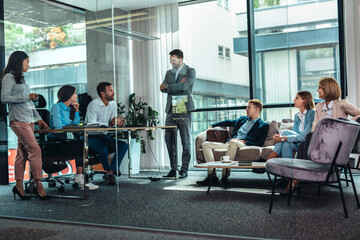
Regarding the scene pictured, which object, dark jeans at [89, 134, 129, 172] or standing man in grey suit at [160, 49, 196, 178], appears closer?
dark jeans at [89, 134, 129, 172]

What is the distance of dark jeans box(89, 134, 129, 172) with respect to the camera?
3285 millimetres

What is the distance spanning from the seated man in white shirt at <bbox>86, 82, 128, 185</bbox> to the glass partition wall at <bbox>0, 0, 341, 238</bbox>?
42 mm

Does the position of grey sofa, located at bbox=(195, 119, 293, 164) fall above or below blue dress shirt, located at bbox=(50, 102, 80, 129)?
below

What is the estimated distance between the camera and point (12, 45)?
13.4 feet

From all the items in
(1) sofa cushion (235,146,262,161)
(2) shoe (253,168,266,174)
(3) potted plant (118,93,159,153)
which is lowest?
(2) shoe (253,168,266,174)

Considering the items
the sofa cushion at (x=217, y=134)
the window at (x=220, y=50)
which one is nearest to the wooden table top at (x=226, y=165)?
the sofa cushion at (x=217, y=134)

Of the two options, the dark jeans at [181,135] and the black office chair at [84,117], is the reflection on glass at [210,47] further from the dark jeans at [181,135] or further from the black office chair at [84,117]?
the black office chair at [84,117]

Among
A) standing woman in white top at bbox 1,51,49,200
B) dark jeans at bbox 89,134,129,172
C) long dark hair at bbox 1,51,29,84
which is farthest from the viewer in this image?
long dark hair at bbox 1,51,29,84

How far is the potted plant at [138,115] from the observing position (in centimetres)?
336

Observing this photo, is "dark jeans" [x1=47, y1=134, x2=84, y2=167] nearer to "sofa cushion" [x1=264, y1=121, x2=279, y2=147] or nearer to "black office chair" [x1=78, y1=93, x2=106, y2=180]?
"black office chair" [x1=78, y1=93, x2=106, y2=180]

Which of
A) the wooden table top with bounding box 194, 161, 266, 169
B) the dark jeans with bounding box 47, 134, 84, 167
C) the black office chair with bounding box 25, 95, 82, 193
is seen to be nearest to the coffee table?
the wooden table top with bounding box 194, 161, 266, 169

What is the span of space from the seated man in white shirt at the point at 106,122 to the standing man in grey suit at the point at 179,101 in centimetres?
40

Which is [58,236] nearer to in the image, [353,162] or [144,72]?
[144,72]

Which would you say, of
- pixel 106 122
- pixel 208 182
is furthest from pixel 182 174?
pixel 106 122
